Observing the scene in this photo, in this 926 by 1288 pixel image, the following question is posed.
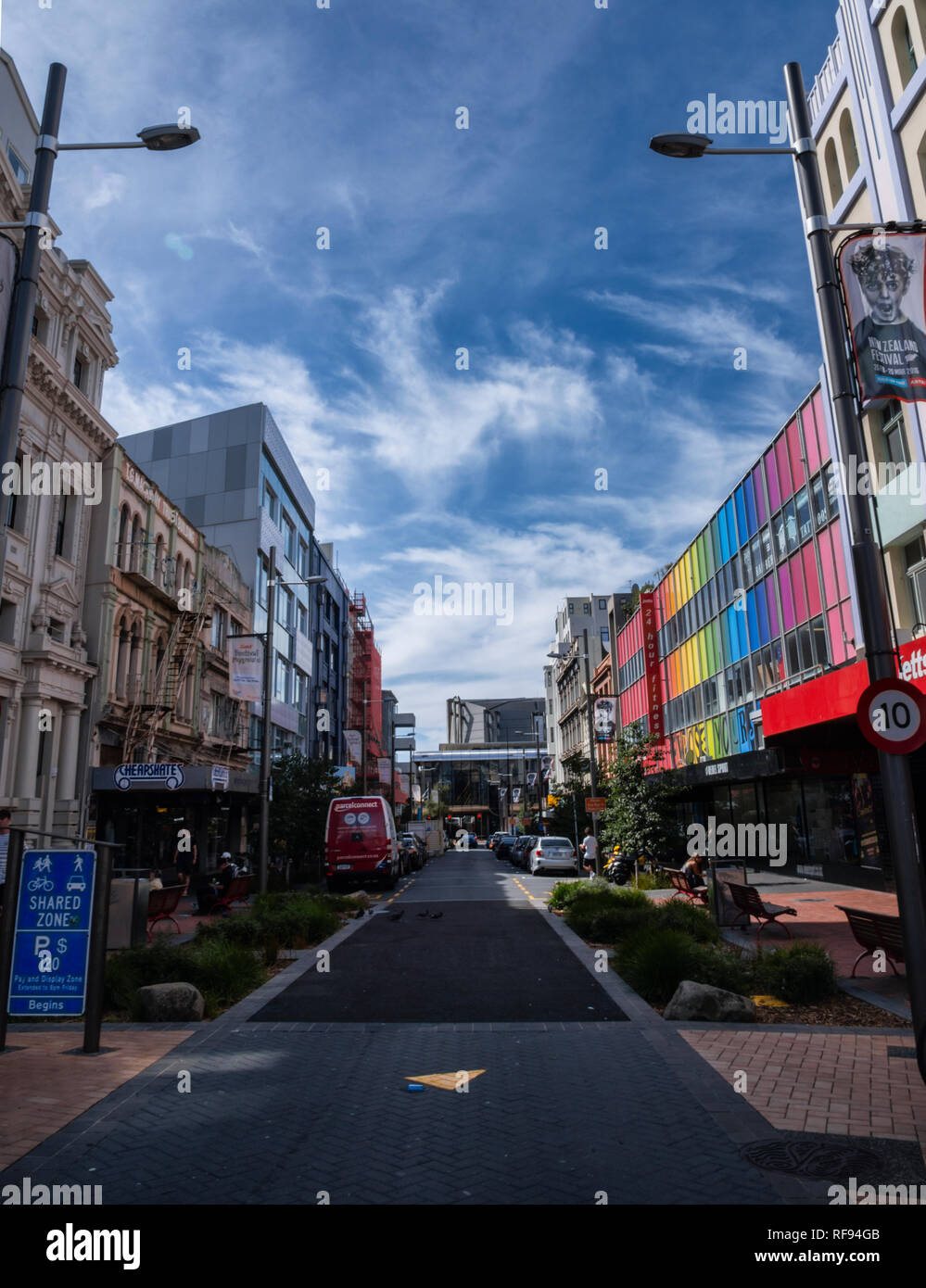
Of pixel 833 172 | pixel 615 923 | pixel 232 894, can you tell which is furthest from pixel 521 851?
A: pixel 833 172

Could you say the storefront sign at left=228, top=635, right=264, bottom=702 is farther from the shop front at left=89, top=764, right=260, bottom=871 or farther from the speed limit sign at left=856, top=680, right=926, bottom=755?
the speed limit sign at left=856, top=680, right=926, bottom=755

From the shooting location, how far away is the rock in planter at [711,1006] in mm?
9141

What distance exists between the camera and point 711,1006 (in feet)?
30.1

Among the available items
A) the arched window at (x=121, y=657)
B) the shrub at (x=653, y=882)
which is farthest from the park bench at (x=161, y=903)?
the shrub at (x=653, y=882)

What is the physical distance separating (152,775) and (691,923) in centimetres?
1516

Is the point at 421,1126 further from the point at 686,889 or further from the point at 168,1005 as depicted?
the point at 686,889

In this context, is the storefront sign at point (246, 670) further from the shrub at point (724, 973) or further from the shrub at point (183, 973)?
the shrub at point (724, 973)

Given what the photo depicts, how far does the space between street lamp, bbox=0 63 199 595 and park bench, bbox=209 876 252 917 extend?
12.1m

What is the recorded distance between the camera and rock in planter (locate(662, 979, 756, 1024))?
9141 millimetres

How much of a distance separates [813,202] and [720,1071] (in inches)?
294

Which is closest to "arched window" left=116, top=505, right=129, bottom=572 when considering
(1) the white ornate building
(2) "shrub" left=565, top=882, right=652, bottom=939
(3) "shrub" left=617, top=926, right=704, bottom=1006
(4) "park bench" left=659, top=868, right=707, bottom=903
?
(1) the white ornate building

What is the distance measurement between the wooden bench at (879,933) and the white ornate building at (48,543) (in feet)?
59.9
